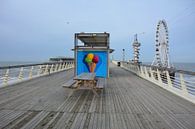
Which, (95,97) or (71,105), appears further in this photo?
(95,97)

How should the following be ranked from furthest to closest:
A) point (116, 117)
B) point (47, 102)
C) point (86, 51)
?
point (86, 51) < point (47, 102) < point (116, 117)

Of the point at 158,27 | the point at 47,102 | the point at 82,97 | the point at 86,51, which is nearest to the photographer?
the point at 47,102

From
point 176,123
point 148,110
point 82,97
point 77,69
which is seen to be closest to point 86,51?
point 77,69

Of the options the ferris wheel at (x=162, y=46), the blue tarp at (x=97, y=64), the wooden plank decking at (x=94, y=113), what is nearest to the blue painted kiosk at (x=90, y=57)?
the blue tarp at (x=97, y=64)

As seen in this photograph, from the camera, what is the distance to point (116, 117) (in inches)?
137

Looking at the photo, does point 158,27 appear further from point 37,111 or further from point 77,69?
point 37,111

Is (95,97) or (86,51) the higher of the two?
(86,51)

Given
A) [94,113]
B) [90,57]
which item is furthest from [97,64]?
[94,113]

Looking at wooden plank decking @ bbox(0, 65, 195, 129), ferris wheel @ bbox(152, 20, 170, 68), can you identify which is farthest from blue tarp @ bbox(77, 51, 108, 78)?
ferris wheel @ bbox(152, 20, 170, 68)

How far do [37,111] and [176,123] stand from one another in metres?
2.60

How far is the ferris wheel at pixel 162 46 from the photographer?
28306 mm

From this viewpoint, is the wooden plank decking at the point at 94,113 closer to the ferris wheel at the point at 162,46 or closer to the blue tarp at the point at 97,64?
the blue tarp at the point at 97,64

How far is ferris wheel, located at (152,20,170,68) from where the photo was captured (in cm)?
2831

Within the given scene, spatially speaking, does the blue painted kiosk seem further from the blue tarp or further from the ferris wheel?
the ferris wheel
